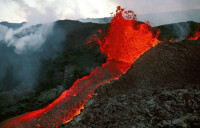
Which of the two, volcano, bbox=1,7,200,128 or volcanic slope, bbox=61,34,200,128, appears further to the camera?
volcano, bbox=1,7,200,128

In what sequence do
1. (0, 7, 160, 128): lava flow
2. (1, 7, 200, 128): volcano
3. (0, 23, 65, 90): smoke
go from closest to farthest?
(1, 7, 200, 128): volcano
(0, 7, 160, 128): lava flow
(0, 23, 65, 90): smoke

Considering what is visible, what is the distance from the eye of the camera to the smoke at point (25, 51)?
8.97 metres

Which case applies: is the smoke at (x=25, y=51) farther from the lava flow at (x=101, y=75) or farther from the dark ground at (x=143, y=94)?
the lava flow at (x=101, y=75)

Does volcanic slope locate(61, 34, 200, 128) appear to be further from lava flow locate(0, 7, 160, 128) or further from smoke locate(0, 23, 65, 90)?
smoke locate(0, 23, 65, 90)

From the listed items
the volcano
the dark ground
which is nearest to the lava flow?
the volcano

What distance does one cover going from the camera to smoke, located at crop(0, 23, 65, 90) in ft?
29.4

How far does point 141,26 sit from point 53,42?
40.6ft

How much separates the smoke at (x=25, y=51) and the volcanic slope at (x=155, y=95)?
22.5 feet

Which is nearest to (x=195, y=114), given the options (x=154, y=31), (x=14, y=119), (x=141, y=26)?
(x=14, y=119)

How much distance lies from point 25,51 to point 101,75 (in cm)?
794

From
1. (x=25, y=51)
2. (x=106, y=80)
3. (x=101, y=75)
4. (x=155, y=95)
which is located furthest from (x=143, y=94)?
(x=25, y=51)

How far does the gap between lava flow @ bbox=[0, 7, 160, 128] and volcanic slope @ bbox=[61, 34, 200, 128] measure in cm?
224

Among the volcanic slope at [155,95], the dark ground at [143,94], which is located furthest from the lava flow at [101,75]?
the volcanic slope at [155,95]

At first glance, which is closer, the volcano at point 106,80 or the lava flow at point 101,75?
the volcano at point 106,80
